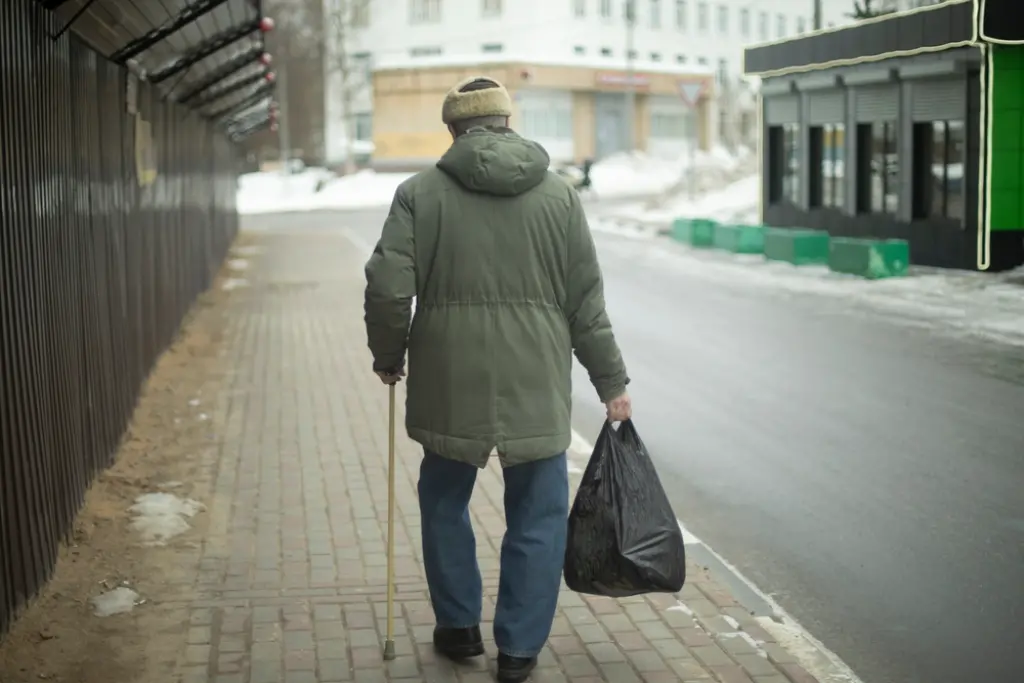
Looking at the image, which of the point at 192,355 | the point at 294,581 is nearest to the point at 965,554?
the point at 294,581

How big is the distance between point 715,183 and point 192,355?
118 feet

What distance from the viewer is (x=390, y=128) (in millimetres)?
67750

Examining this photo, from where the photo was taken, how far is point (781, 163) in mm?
28859

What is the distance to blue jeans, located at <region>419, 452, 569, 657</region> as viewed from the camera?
4.76 meters

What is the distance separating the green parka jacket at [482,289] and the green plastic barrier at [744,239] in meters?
20.2

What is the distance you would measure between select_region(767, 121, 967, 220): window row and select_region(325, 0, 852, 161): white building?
38.4m

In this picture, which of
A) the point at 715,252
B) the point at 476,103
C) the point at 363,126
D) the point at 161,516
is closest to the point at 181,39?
the point at 161,516

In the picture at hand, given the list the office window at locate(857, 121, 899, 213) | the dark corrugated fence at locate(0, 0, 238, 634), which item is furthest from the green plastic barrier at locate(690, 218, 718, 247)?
the dark corrugated fence at locate(0, 0, 238, 634)

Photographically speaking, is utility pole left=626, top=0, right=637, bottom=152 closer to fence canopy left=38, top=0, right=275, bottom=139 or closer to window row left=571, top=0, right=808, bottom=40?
window row left=571, top=0, right=808, bottom=40

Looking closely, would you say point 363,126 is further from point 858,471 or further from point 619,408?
point 619,408

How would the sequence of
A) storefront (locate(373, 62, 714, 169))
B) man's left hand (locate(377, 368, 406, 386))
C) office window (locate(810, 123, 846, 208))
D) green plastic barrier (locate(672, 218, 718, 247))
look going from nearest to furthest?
man's left hand (locate(377, 368, 406, 386))
office window (locate(810, 123, 846, 208))
green plastic barrier (locate(672, 218, 718, 247))
storefront (locate(373, 62, 714, 169))

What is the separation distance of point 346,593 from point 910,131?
59.9 ft

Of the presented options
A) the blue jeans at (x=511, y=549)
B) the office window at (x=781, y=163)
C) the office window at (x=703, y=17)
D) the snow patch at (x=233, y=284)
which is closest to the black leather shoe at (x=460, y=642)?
the blue jeans at (x=511, y=549)

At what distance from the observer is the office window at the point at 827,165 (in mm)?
25797
